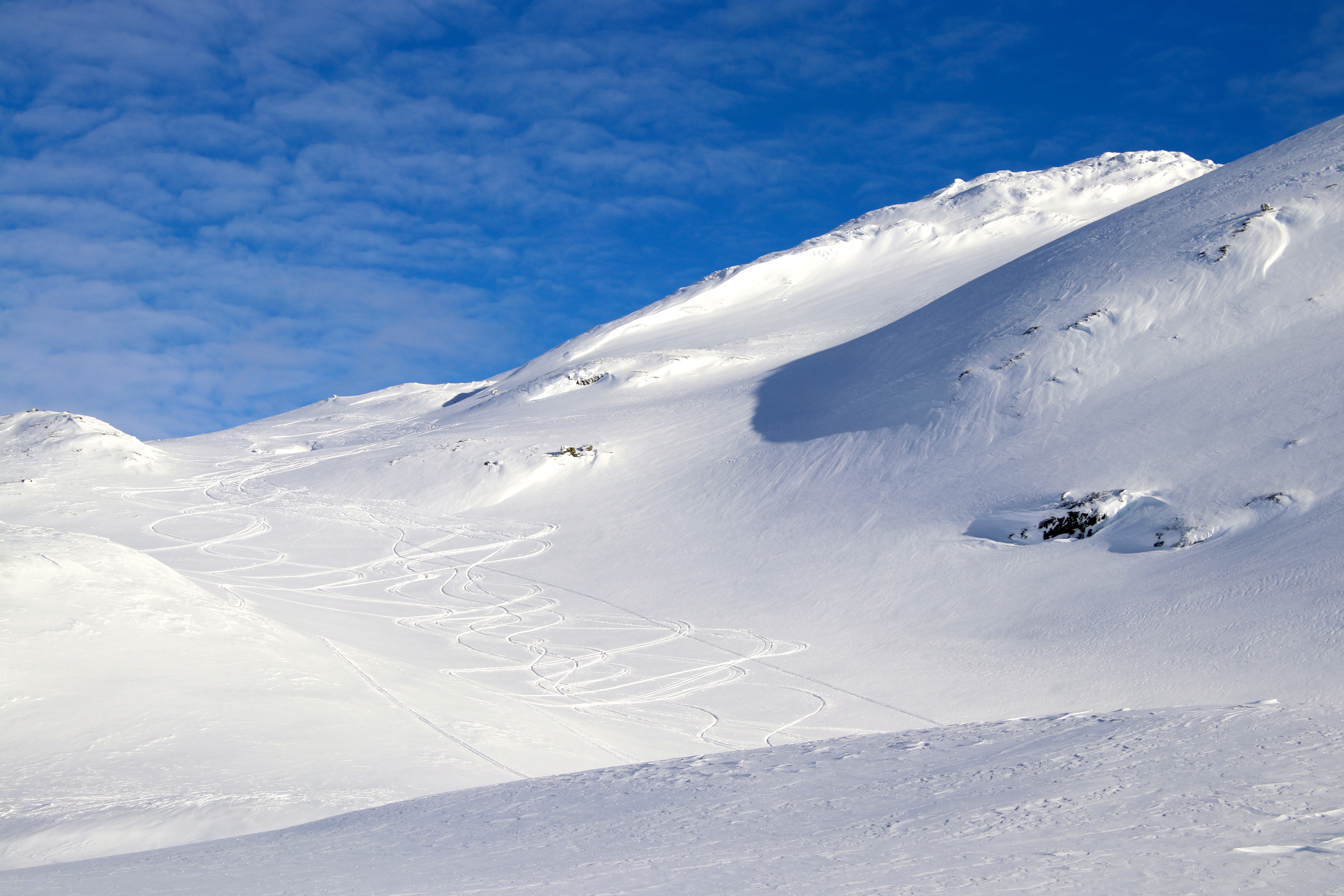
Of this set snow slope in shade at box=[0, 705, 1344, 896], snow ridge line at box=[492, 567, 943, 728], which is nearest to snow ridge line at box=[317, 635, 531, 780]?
snow slope in shade at box=[0, 705, 1344, 896]

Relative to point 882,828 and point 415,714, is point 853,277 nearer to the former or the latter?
point 415,714

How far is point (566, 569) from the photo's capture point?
22109 mm

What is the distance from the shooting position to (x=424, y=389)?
6194 cm

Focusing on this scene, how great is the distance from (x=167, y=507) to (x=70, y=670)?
21.2m

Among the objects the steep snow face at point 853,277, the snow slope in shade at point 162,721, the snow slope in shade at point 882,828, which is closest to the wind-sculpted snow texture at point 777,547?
the snow slope in shade at point 162,721

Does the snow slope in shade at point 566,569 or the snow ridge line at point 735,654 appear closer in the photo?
the snow slope in shade at point 566,569

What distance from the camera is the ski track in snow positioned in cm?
1311

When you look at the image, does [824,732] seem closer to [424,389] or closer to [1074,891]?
[1074,891]

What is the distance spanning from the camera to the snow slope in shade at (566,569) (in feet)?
37.2

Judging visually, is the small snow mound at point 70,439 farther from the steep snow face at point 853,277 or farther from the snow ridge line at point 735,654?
the snow ridge line at point 735,654

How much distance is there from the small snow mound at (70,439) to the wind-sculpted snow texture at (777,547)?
387mm

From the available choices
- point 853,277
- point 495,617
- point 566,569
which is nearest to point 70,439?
point 566,569

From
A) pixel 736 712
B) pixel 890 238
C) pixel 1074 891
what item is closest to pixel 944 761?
pixel 1074 891

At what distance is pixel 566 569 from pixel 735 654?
7180 mm
